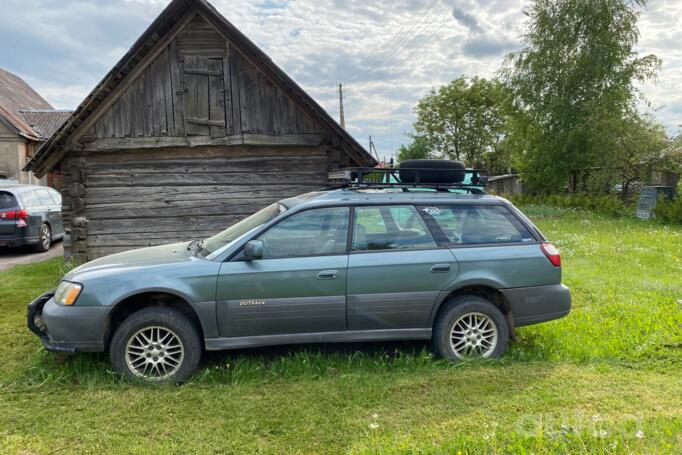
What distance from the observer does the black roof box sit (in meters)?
4.95

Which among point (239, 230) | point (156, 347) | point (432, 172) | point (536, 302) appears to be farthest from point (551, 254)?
point (156, 347)

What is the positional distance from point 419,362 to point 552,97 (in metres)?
21.5

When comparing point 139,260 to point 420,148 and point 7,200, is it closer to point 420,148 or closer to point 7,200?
point 7,200

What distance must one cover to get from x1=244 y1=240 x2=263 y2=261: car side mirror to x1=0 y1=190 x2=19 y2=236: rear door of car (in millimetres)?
9548

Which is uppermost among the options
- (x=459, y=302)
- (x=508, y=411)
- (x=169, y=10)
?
(x=169, y=10)

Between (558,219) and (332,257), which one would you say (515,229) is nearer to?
(332,257)

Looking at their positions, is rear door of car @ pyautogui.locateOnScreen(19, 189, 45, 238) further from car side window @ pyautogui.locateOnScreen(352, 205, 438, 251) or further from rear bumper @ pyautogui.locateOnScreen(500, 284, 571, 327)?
rear bumper @ pyautogui.locateOnScreen(500, 284, 571, 327)

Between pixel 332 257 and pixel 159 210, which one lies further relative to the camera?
pixel 159 210

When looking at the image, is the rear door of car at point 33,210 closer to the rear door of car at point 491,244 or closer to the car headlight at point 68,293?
the car headlight at point 68,293

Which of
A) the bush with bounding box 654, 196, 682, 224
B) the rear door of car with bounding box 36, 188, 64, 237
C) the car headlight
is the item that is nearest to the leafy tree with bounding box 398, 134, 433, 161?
the bush with bounding box 654, 196, 682, 224

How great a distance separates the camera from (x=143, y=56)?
9.02 m

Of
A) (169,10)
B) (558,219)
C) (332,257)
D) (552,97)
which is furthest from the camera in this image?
(552,97)

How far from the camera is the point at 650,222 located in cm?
1598

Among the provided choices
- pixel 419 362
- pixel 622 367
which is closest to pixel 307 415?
pixel 419 362
